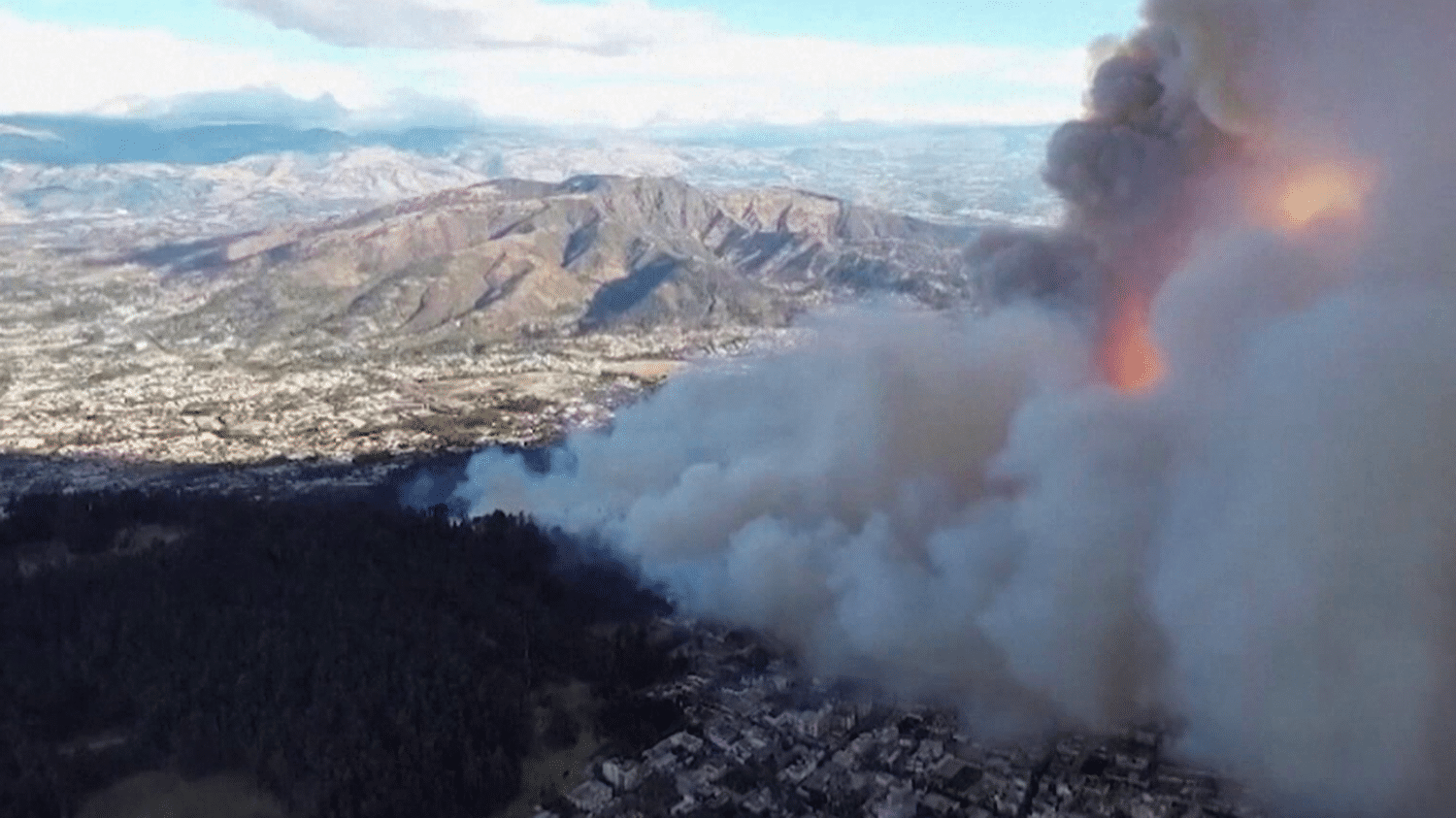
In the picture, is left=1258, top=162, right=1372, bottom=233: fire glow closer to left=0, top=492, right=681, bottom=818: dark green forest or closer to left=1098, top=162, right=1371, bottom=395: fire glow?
left=1098, top=162, right=1371, bottom=395: fire glow

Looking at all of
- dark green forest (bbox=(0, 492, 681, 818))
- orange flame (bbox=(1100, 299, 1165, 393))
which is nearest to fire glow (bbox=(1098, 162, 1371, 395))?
orange flame (bbox=(1100, 299, 1165, 393))

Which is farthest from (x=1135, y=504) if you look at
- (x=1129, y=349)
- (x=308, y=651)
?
(x=308, y=651)

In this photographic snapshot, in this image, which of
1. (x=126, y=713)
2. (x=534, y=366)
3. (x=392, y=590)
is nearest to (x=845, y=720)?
(x=392, y=590)

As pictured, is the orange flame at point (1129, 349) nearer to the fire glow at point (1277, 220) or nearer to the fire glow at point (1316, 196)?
the fire glow at point (1277, 220)

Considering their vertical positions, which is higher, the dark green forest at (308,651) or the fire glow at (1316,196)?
the fire glow at (1316,196)

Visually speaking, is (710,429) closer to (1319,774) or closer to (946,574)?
(946,574)

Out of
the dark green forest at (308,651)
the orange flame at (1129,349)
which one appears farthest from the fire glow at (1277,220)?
the dark green forest at (308,651)

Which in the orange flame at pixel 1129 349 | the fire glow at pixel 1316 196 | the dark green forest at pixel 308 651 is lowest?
the dark green forest at pixel 308 651
